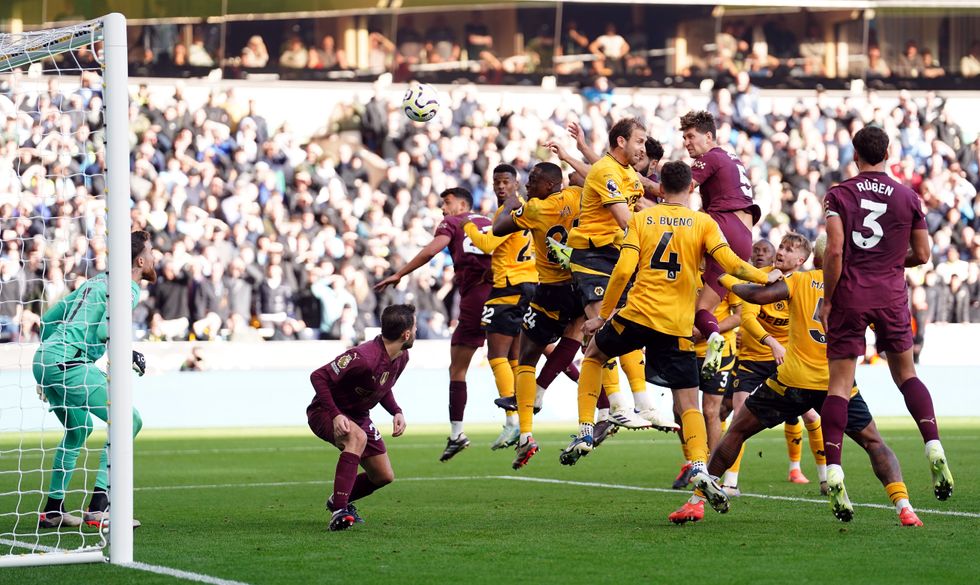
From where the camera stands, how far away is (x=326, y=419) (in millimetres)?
8930

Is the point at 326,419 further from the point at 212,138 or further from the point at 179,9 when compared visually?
the point at 179,9

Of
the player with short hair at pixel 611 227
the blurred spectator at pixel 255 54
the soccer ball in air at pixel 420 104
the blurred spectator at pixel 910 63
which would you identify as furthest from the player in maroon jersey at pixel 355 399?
the blurred spectator at pixel 910 63

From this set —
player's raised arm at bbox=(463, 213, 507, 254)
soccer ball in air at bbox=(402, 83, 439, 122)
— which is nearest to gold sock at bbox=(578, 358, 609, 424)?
player's raised arm at bbox=(463, 213, 507, 254)

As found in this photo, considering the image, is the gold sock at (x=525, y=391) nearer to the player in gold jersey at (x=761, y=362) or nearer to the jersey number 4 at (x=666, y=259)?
the player in gold jersey at (x=761, y=362)

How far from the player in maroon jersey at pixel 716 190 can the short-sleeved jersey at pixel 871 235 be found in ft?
7.86

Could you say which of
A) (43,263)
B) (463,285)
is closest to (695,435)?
(463,285)

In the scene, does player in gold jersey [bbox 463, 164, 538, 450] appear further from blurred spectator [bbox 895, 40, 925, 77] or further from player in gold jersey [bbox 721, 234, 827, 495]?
blurred spectator [bbox 895, 40, 925, 77]

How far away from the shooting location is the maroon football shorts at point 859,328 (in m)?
8.23

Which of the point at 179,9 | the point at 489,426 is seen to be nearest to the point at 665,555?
the point at 489,426

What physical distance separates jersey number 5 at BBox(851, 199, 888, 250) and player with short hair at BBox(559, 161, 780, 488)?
2.18 ft

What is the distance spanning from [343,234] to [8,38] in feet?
50.7

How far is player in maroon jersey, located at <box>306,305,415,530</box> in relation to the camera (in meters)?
8.80

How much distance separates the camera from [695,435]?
8.96 m

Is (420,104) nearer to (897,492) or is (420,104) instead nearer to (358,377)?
(358,377)
